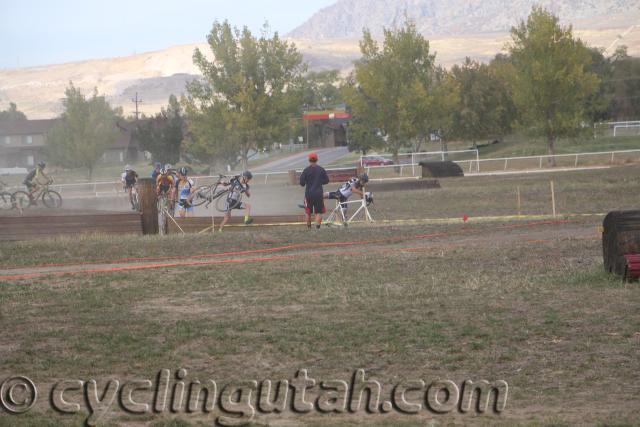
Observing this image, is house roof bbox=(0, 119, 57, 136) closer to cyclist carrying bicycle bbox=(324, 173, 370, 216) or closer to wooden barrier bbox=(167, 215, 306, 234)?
wooden barrier bbox=(167, 215, 306, 234)

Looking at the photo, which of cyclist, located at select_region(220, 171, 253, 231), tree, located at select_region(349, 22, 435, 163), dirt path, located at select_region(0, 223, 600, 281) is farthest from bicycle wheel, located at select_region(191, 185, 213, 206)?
tree, located at select_region(349, 22, 435, 163)

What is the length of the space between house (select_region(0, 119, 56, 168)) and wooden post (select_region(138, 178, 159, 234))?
119 meters

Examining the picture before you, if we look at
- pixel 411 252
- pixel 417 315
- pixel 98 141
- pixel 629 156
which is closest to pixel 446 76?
pixel 629 156

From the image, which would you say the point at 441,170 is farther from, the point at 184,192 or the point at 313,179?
A: the point at 313,179

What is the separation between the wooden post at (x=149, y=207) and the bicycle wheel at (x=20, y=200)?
12.0m

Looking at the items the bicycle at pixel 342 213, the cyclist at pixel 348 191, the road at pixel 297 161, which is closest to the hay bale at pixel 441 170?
the bicycle at pixel 342 213

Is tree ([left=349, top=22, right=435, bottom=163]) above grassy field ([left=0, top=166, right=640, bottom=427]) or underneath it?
above

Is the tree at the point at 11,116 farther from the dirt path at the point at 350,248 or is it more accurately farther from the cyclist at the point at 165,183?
the dirt path at the point at 350,248

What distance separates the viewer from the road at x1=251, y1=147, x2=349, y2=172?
91.5 m

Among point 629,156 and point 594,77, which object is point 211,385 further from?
point 594,77

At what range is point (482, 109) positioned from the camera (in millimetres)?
88500

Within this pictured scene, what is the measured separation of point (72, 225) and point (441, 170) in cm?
2876

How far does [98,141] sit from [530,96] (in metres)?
45.1

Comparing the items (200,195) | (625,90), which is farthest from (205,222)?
(625,90)
